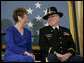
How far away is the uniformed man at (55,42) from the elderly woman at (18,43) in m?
0.23

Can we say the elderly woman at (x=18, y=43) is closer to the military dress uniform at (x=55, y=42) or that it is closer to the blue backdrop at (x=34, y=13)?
the military dress uniform at (x=55, y=42)

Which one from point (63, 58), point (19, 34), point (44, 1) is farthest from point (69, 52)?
point (44, 1)

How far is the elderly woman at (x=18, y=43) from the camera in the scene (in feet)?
6.86

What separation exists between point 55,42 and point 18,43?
1.85ft

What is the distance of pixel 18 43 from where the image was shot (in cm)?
225

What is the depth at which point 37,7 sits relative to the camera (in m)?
3.20

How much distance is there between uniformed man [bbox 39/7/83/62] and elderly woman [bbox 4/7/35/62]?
0.23 metres

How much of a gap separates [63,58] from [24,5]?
4.67 ft

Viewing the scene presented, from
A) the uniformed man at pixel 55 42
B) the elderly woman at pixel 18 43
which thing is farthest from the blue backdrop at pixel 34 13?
the elderly woman at pixel 18 43

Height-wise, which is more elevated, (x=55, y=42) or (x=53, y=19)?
(x=53, y=19)

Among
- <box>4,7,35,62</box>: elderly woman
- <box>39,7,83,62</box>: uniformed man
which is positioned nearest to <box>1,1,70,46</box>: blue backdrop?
<box>39,7,83,62</box>: uniformed man

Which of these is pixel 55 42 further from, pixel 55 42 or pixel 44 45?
pixel 44 45

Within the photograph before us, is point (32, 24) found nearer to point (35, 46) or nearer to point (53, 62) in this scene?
point (35, 46)

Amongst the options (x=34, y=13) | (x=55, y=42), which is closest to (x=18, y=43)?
(x=55, y=42)
